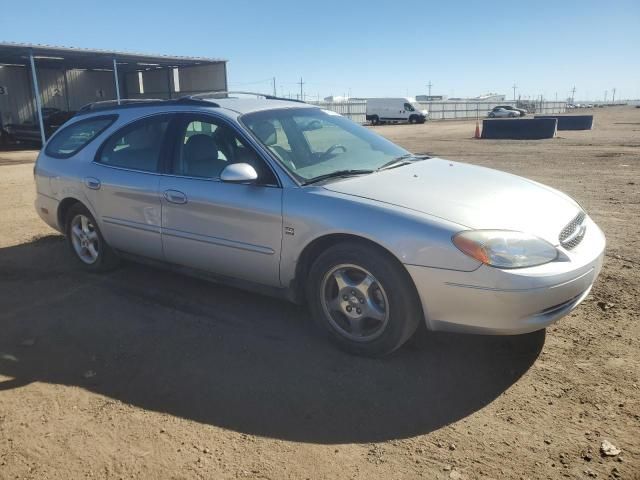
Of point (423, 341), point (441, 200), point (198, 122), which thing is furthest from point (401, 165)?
point (198, 122)

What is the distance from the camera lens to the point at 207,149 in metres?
4.09

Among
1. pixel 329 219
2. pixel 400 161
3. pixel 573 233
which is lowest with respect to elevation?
pixel 573 233

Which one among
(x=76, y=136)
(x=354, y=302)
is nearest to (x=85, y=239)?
(x=76, y=136)

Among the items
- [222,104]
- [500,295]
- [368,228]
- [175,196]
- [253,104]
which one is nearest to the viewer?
[500,295]

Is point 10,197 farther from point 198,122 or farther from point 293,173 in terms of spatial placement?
point 293,173

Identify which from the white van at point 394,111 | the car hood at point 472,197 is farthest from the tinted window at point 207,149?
the white van at point 394,111

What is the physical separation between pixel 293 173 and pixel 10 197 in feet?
27.6

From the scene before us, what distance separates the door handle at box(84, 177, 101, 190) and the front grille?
387 centimetres

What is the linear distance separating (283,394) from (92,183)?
2.95 meters

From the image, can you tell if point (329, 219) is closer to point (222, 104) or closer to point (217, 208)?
point (217, 208)

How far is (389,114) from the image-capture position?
158 feet

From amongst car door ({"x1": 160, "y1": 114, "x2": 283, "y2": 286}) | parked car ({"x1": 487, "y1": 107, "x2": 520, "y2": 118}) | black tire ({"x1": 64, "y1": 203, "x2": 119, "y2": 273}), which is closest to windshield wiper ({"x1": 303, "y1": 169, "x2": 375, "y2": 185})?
car door ({"x1": 160, "y1": 114, "x2": 283, "y2": 286})

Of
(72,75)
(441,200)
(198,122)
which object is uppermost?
(72,75)

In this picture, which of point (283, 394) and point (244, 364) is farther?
point (244, 364)
